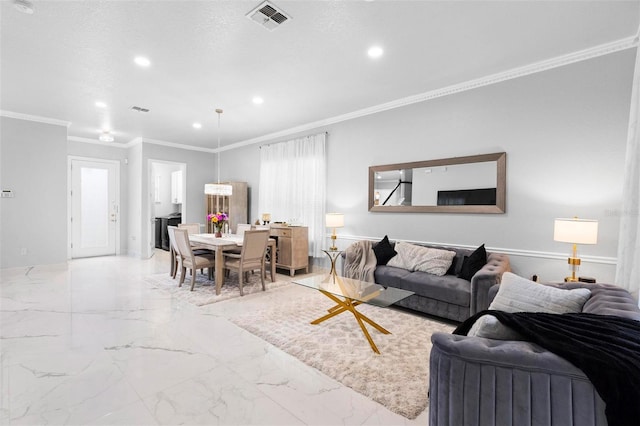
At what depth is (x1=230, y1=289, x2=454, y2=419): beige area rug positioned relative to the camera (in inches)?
83.0

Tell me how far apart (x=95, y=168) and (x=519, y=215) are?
28.7 ft

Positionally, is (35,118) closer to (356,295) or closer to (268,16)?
(268,16)

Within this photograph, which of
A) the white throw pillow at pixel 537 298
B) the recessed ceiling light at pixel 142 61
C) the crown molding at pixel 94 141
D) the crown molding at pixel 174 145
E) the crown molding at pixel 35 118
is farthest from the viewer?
the crown molding at pixel 174 145

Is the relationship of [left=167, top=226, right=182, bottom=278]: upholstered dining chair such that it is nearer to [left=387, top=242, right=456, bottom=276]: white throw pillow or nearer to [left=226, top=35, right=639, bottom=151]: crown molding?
[left=226, top=35, right=639, bottom=151]: crown molding

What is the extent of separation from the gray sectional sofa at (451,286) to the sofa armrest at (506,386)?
1.89m

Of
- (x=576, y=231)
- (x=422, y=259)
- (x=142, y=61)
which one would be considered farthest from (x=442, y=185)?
(x=142, y=61)

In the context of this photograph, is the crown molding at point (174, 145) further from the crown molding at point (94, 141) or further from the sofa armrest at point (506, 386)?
the sofa armrest at point (506, 386)

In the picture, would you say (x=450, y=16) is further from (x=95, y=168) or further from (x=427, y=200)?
(x=95, y=168)

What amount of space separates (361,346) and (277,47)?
9.78ft

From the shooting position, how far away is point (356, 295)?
2.85 m

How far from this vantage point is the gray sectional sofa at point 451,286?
291cm

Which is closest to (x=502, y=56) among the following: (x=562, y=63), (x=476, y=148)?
(x=562, y=63)

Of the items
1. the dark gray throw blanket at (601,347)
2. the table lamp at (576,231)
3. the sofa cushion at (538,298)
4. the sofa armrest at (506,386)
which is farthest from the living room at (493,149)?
the sofa armrest at (506,386)

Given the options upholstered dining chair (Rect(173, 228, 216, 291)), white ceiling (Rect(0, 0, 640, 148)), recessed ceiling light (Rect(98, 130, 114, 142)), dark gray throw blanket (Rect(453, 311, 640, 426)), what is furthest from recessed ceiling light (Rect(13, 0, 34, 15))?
recessed ceiling light (Rect(98, 130, 114, 142))
